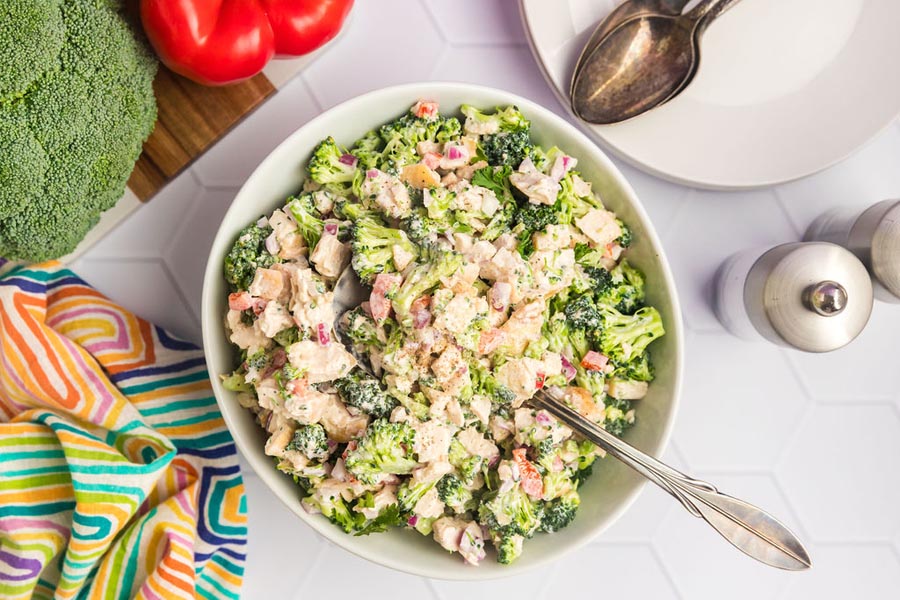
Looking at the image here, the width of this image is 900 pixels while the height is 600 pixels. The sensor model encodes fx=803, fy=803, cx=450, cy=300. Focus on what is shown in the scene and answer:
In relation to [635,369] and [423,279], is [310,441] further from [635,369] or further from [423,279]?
[635,369]

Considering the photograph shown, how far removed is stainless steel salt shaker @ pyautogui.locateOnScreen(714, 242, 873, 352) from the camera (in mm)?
1649

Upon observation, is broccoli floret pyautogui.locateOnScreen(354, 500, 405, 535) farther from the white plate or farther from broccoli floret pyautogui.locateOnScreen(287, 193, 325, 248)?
the white plate

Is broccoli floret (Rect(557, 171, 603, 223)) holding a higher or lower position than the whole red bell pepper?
lower

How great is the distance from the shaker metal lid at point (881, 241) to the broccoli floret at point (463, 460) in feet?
3.27

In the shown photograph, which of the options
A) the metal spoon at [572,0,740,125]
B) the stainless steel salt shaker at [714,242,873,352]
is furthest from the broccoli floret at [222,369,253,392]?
the stainless steel salt shaker at [714,242,873,352]

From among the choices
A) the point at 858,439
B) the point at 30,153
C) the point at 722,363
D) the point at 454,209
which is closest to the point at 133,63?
the point at 30,153

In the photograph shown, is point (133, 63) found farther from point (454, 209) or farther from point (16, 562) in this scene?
point (16, 562)

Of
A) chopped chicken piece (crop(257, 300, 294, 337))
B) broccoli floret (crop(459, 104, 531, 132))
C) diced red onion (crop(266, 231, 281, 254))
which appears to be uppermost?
diced red onion (crop(266, 231, 281, 254))

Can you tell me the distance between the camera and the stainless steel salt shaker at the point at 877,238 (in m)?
1.76

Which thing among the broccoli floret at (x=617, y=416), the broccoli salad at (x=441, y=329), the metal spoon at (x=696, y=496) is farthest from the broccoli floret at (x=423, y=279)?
the broccoli floret at (x=617, y=416)

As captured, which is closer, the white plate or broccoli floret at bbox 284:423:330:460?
broccoli floret at bbox 284:423:330:460

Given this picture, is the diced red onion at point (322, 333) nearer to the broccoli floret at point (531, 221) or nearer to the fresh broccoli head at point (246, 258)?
the fresh broccoli head at point (246, 258)

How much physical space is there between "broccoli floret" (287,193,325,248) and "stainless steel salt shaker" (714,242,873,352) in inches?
38.0

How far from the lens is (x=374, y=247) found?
4.81 feet
